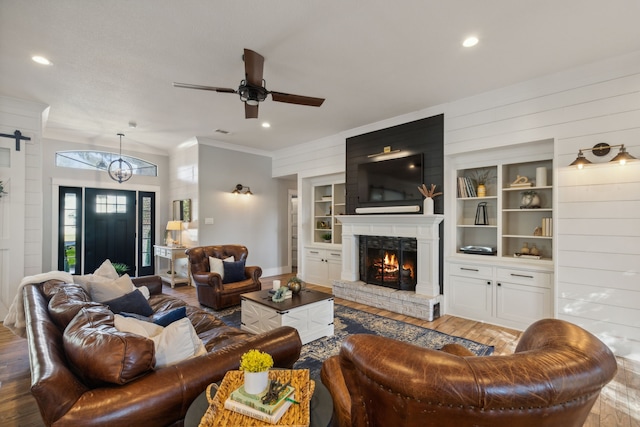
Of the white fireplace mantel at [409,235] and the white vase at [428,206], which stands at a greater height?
the white vase at [428,206]

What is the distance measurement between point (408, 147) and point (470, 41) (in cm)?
193

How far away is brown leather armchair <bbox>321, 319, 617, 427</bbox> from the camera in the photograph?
0.84m

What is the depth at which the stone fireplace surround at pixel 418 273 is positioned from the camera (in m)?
4.06

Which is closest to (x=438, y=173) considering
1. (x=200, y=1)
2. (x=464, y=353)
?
(x=464, y=353)

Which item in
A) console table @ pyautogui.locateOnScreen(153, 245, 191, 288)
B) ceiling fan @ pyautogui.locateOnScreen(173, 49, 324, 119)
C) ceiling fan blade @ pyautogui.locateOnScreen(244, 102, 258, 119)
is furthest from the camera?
console table @ pyautogui.locateOnScreen(153, 245, 191, 288)

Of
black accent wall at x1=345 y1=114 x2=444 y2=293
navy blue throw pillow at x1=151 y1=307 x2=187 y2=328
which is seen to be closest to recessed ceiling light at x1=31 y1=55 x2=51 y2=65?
navy blue throw pillow at x1=151 y1=307 x2=187 y2=328

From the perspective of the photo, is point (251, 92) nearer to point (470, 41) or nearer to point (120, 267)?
point (470, 41)

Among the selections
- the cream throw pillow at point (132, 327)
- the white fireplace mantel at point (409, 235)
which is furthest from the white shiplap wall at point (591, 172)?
the cream throw pillow at point (132, 327)

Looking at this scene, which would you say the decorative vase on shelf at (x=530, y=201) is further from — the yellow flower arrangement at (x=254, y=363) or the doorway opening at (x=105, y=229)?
the doorway opening at (x=105, y=229)

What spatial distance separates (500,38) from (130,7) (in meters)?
3.07

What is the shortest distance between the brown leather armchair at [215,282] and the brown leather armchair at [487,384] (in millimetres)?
3573

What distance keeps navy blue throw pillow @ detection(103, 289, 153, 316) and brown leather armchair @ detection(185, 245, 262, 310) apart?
5.21ft

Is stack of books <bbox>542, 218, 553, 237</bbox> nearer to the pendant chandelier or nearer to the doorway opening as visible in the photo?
the doorway opening

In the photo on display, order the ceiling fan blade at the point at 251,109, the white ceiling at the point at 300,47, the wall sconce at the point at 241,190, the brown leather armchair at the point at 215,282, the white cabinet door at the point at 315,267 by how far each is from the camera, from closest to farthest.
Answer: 1. the white ceiling at the point at 300,47
2. the ceiling fan blade at the point at 251,109
3. the brown leather armchair at the point at 215,282
4. the white cabinet door at the point at 315,267
5. the wall sconce at the point at 241,190
